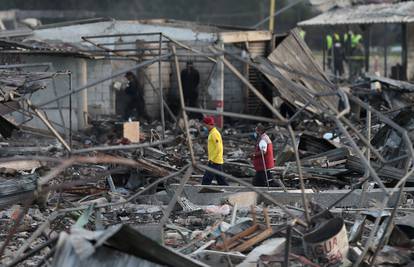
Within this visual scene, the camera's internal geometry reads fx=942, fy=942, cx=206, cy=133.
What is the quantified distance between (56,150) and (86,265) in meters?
9.87

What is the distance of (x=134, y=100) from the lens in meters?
24.9

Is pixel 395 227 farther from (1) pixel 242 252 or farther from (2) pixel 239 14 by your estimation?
(2) pixel 239 14

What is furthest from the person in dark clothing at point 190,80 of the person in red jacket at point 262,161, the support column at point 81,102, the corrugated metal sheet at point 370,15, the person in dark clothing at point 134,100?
the person in red jacket at point 262,161

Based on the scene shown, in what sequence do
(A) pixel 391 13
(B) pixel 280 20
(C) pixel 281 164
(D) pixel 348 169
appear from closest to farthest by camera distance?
(D) pixel 348 169 < (C) pixel 281 164 < (A) pixel 391 13 < (B) pixel 280 20

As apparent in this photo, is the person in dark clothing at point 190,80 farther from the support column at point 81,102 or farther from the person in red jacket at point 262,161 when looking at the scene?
the person in red jacket at point 262,161

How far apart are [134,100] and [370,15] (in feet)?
33.3

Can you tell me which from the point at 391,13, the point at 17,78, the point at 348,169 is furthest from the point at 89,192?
the point at 391,13

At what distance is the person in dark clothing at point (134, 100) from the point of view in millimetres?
24562

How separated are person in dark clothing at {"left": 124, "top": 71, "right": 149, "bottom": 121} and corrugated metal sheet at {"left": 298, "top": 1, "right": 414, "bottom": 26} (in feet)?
29.7

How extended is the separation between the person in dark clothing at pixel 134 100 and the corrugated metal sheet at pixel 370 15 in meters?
9.05

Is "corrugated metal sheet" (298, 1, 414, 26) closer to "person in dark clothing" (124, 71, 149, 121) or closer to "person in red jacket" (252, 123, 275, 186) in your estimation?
"person in dark clothing" (124, 71, 149, 121)

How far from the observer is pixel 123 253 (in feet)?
22.4

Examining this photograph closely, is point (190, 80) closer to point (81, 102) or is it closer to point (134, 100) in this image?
point (134, 100)

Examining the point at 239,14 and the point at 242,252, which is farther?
the point at 239,14
